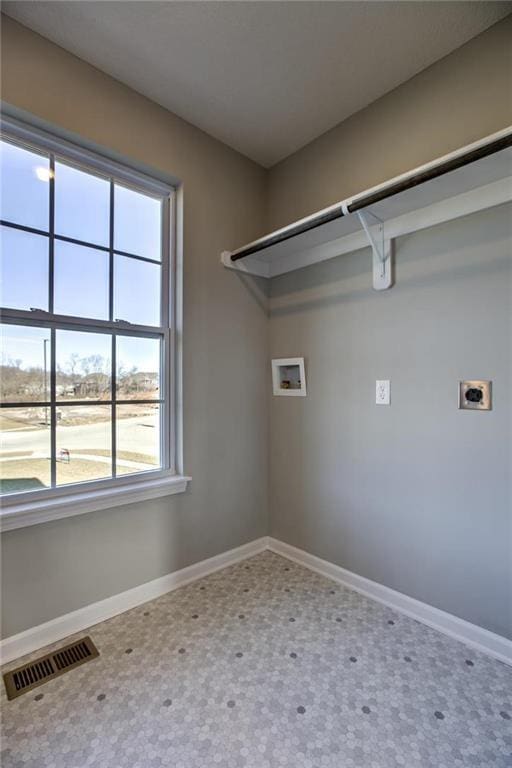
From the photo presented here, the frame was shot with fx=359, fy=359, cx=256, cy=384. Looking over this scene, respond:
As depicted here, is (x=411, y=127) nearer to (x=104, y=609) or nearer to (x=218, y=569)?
(x=218, y=569)

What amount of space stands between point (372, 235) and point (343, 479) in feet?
4.45

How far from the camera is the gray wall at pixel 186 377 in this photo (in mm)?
1570

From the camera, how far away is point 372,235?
1863 millimetres

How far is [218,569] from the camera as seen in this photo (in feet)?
7.32

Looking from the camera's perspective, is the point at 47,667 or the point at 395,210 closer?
the point at 47,667

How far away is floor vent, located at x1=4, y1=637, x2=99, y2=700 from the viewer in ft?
4.50

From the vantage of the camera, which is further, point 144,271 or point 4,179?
point 144,271

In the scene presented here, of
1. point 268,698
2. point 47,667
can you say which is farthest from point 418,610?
point 47,667

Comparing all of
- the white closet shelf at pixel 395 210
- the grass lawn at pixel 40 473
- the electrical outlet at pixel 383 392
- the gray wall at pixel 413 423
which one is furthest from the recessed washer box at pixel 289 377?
the grass lawn at pixel 40 473

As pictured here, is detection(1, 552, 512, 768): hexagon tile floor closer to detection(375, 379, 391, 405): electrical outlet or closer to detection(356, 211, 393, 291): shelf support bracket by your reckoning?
detection(375, 379, 391, 405): electrical outlet

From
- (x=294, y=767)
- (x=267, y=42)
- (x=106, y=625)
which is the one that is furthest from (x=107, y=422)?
(x=267, y=42)

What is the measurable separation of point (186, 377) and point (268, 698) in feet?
4.92

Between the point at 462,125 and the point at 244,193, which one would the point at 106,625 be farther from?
the point at 462,125

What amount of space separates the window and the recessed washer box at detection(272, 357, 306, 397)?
74 centimetres
